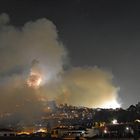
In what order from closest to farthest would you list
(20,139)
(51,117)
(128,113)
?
(20,139) → (128,113) → (51,117)

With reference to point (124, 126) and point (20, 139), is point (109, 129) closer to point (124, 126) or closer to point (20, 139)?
point (124, 126)

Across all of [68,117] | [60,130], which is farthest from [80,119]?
[60,130]

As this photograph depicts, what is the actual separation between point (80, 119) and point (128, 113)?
2865 centimetres

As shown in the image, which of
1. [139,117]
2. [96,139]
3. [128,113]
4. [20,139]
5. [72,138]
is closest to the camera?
[20,139]

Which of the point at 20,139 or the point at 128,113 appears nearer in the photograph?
the point at 20,139

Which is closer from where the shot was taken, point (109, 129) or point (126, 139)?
A: point (126, 139)

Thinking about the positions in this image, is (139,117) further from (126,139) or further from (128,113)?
(126,139)

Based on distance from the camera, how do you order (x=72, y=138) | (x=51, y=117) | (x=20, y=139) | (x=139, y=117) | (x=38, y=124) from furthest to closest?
(x=51, y=117)
(x=38, y=124)
(x=139, y=117)
(x=72, y=138)
(x=20, y=139)

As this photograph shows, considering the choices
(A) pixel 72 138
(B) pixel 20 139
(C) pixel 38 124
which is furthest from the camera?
(C) pixel 38 124

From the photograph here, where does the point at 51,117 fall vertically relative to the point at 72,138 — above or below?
above

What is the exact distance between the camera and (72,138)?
67875mm

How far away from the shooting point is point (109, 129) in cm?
8906

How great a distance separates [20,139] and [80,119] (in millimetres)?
72659

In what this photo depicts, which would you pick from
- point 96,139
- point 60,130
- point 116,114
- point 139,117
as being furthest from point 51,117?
point 96,139
